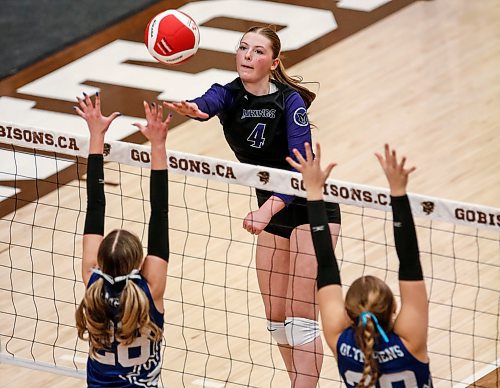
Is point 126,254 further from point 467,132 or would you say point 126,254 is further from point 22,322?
point 467,132

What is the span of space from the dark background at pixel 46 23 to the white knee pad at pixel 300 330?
6.73 meters

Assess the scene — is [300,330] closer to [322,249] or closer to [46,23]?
[322,249]

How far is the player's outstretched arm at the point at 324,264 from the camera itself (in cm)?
524

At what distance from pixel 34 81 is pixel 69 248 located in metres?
3.50

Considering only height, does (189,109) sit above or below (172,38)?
below

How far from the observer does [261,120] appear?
7.16 m

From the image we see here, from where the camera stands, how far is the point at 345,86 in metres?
12.4

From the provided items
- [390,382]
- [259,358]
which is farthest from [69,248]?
[390,382]

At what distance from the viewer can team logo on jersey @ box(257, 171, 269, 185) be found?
670 centimetres

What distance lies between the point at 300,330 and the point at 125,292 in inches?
81.3

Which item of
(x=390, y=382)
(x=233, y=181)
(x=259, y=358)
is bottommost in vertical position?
(x=390, y=382)

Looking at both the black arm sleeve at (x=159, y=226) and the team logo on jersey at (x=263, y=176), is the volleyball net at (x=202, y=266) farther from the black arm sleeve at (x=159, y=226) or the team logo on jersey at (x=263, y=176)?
the black arm sleeve at (x=159, y=226)

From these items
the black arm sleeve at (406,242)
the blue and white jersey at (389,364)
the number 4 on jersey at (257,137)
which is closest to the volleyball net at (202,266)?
the number 4 on jersey at (257,137)

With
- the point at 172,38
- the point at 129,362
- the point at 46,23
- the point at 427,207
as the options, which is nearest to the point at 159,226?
the point at 129,362
